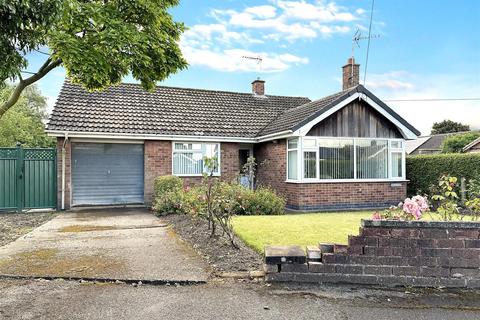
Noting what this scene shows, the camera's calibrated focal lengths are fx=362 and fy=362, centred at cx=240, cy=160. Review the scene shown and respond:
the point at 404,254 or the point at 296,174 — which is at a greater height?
the point at 296,174

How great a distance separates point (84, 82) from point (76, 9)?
1500mm

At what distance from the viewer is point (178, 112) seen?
15.7 meters

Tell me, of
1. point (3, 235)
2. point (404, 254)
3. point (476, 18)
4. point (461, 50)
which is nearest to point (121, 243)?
point (3, 235)

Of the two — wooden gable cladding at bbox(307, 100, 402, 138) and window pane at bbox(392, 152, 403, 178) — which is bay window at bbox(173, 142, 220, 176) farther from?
window pane at bbox(392, 152, 403, 178)

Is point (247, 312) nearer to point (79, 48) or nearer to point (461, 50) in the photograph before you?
point (79, 48)

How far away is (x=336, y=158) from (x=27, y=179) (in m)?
10.8

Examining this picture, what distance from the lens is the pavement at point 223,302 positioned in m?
3.77

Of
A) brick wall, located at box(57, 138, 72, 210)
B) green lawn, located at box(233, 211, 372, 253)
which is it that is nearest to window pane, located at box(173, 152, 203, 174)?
brick wall, located at box(57, 138, 72, 210)

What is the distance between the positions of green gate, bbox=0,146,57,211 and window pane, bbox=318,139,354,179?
374 inches

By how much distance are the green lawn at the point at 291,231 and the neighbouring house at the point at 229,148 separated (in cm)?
340

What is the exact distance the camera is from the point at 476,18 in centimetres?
1285

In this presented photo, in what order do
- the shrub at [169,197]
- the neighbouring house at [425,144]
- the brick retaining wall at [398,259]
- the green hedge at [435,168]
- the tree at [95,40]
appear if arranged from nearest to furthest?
the brick retaining wall at [398,259] < the tree at [95,40] < the shrub at [169,197] < the green hedge at [435,168] < the neighbouring house at [425,144]

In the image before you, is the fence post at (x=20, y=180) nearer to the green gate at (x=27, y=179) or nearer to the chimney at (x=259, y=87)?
the green gate at (x=27, y=179)

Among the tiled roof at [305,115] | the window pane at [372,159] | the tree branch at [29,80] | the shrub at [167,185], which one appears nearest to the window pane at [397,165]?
the window pane at [372,159]
